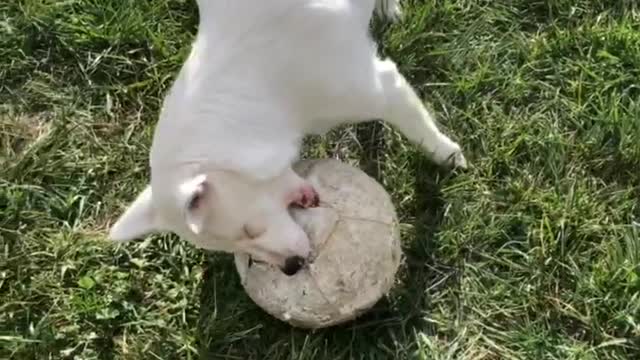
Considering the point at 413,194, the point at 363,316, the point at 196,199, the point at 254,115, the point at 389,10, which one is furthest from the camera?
the point at 389,10

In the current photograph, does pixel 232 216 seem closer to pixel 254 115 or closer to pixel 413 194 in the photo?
pixel 254 115

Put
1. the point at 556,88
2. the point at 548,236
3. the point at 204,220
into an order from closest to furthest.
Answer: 1. the point at 204,220
2. the point at 548,236
3. the point at 556,88

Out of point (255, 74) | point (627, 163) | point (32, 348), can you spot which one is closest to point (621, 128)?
point (627, 163)

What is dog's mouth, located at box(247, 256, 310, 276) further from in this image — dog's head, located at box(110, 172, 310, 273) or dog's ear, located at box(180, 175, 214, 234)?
dog's ear, located at box(180, 175, 214, 234)

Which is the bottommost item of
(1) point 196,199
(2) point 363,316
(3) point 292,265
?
(2) point 363,316

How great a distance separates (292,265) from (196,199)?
1.21 ft

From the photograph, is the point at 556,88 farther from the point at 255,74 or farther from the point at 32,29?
the point at 32,29

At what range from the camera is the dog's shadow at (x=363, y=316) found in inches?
139

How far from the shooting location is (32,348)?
3.71 metres

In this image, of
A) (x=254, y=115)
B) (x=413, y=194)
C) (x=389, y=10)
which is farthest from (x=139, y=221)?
(x=389, y=10)

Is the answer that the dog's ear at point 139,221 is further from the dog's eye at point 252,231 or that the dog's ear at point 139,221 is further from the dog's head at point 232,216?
the dog's eye at point 252,231

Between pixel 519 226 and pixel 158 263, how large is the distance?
1233mm

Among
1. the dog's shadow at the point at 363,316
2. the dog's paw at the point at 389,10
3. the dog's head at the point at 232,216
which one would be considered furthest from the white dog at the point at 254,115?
the dog's paw at the point at 389,10

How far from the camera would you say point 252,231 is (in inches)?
119
